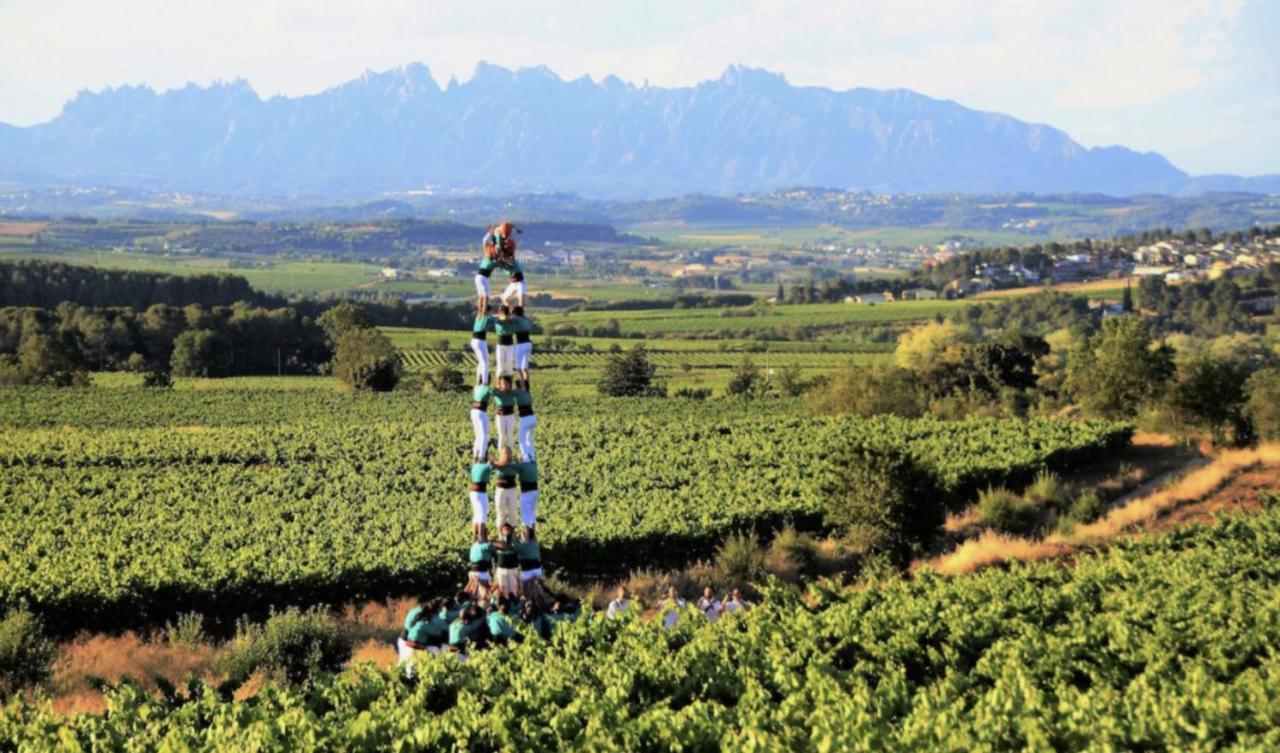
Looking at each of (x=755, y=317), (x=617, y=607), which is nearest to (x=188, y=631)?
(x=617, y=607)

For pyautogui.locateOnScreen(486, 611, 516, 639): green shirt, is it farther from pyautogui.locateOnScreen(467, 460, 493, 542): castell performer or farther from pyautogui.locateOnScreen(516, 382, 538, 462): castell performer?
pyautogui.locateOnScreen(516, 382, 538, 462): castell performer

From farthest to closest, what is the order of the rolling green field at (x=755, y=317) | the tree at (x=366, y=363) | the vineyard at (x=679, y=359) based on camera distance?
the rolling green field at (x=755, y=317), the vineyard at (x=679, y=359), the tree at (x=366, y=363)

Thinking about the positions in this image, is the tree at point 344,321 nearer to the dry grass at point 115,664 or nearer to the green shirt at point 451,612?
the dry grass at point 115,664

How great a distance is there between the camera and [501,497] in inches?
683

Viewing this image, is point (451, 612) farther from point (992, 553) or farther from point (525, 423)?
point (992, 553)

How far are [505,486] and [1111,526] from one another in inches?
733

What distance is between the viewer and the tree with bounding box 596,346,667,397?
222 feet

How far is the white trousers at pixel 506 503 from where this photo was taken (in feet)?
57.0

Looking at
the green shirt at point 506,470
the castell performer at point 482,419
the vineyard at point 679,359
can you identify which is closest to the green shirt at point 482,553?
the green shirt at point 506,470

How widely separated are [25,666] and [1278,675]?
59.7 ft

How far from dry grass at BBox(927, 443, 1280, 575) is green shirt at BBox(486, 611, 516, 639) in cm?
1028

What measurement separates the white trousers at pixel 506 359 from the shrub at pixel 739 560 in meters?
11.3

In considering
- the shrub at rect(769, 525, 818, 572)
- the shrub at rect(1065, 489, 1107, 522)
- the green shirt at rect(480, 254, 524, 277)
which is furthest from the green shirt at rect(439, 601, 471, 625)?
the shrub at rect(1065, 489, 1107, 522)

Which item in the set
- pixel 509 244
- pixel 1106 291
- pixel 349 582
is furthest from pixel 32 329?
pixel 1106 291
